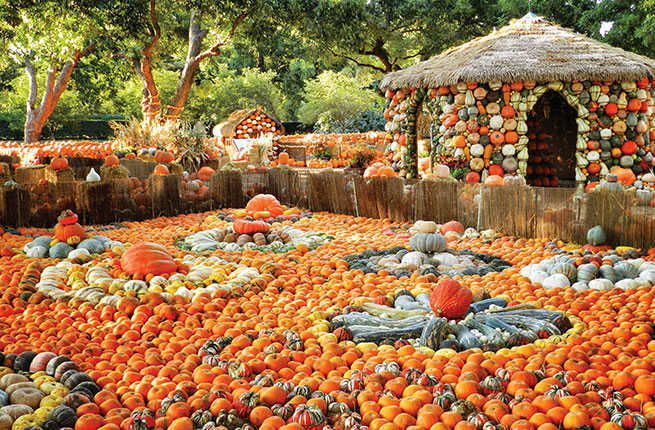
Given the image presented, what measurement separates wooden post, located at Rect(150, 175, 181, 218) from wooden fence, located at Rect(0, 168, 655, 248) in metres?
0.02

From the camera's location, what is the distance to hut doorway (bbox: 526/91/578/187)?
14.2 m

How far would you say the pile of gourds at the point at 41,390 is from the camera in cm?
325

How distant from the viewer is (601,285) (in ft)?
18.7

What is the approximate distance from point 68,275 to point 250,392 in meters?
3.26

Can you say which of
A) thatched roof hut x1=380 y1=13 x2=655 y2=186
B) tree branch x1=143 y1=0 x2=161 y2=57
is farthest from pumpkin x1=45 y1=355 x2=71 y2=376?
tree branch x1=143 y1=0 x2=161 y2=57

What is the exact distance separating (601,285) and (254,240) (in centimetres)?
395

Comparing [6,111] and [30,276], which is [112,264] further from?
[6,111]

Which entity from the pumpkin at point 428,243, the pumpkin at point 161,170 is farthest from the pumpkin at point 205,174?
the pumpkin at point 428,243

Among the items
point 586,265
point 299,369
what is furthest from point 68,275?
point 586,265

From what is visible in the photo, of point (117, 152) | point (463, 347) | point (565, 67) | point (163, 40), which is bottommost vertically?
point (463, 347)

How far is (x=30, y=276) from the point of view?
5.94 meters

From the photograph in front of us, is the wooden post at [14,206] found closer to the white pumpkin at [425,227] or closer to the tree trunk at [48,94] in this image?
the white pumpkin at [425,227]

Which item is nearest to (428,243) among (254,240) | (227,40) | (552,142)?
(254,240)

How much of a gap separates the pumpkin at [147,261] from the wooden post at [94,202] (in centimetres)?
349
